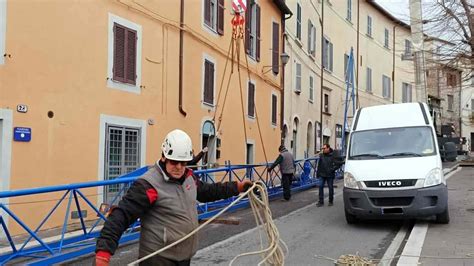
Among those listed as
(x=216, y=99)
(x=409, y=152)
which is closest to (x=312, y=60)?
(x=216, y=99)

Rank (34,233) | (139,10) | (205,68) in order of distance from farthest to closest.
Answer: (205,68)
(139,10)
(34,233)

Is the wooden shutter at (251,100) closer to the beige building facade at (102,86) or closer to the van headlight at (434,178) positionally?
the beige building facade at (102,86)

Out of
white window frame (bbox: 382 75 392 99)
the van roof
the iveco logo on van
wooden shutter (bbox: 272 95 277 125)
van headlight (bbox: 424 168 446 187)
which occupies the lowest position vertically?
the iveco logo on van

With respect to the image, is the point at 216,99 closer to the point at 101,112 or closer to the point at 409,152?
the point at 101,112

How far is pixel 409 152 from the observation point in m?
9.70

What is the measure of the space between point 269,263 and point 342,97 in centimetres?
2747

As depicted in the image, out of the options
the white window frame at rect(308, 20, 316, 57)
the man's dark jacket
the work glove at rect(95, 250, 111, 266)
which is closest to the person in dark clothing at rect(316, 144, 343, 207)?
the man's dark jacket

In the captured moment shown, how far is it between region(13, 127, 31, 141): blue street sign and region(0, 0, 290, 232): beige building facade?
0.06 ft

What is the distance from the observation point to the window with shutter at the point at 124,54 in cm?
1112

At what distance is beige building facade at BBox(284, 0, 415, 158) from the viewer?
76.8 ft

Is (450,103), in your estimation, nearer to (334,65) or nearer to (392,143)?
(334,65)

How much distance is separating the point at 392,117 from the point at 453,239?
312 cm

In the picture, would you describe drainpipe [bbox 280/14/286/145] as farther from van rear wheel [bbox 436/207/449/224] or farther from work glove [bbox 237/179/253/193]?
work glove [bbox 237/179/253/193]

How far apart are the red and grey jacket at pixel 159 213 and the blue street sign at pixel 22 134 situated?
621 cm
